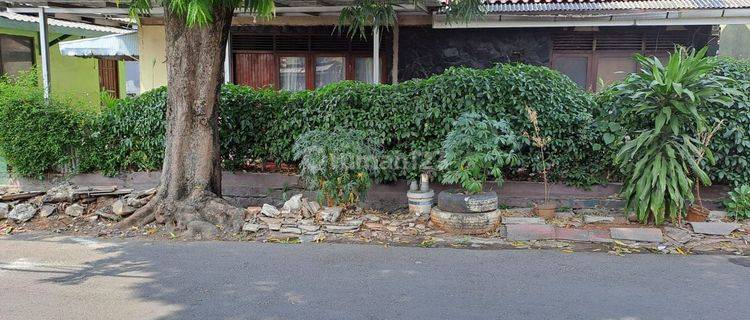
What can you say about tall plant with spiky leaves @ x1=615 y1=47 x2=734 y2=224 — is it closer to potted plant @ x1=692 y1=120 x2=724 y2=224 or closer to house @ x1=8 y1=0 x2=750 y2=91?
potted plant @ x1=692 y1=120 x2=724 y2=224

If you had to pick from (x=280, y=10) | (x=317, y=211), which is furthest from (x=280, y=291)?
(x=280, y=10)

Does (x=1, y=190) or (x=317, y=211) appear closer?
(x=317, y=211)

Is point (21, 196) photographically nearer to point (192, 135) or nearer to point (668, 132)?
point (192, 135)

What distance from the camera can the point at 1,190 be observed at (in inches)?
310

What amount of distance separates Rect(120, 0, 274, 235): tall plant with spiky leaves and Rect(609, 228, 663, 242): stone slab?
13.4 feet

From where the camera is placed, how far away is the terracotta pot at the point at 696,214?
20.8 feet

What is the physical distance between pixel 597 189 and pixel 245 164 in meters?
4.48

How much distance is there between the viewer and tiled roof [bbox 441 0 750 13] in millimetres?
8469

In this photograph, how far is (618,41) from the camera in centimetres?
965

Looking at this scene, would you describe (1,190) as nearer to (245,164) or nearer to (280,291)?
(245,164)

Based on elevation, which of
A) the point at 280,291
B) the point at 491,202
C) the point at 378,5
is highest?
the point at 378,5

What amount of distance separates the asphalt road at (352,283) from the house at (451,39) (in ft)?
12.9

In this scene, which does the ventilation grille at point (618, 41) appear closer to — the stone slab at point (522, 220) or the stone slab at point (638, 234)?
the stone slab at point (522, 220)

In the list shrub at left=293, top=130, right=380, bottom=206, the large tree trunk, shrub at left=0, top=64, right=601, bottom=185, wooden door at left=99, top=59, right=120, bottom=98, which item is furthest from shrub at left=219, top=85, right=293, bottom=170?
wooden door at left=99, top=59, right=120, bottom=98
